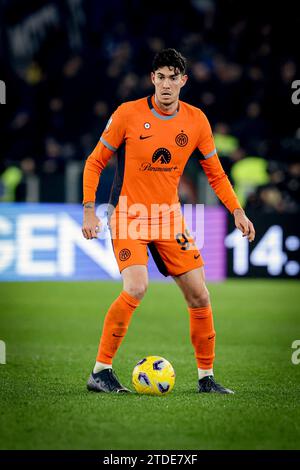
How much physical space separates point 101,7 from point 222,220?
22.9 ft

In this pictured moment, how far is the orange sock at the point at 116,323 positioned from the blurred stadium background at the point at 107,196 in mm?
368

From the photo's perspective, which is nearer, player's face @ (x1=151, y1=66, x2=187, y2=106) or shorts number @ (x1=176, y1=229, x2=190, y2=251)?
player's face @ (x1=151, y1=66, x2=187, y2=106)

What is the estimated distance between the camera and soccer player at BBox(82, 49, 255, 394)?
6250 millimetres

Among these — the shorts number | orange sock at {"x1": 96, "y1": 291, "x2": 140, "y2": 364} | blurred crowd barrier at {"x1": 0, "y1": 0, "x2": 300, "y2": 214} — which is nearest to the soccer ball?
orange sock at {"x1": 96, "y1": 291, "x2": 140, "y2": 364}

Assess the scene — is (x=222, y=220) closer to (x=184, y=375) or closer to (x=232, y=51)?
(x=232, y=51)

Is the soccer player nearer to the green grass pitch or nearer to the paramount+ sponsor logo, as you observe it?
the paramount+ sponsor logo

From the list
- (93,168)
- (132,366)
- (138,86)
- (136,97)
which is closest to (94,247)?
(136,97)

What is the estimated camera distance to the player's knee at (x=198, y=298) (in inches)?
249

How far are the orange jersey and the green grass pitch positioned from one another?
4.32 feet

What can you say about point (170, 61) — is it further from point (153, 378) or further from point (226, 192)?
point (153, 378)

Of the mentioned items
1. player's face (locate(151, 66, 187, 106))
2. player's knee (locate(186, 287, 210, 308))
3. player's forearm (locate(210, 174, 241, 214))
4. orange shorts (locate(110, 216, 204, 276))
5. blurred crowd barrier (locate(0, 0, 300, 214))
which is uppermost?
blurred crowd barrier (locate(0, 0, 300, 214))

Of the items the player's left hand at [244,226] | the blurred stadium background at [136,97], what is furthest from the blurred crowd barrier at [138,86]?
the player's left hand at [244,226]

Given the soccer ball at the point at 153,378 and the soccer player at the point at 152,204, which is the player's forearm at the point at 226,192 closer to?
the soccer player at the point at 152,204
